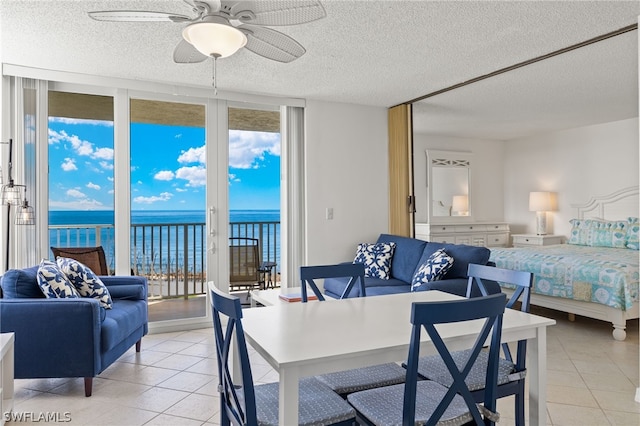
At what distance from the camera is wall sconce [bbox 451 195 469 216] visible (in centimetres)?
734

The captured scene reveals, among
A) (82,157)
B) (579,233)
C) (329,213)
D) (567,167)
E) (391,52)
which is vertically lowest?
(579,233)

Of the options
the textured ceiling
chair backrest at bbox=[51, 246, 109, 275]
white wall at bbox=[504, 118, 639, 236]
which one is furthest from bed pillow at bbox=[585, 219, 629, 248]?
chair backrest at bbox=[51, 246, 109, 275]

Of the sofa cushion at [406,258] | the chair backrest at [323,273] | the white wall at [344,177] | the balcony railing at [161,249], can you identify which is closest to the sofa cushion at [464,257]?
the sofa cushion at [406,258]

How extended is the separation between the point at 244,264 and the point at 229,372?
3800 millimetres

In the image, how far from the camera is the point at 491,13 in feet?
8.80

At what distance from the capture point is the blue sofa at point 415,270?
3479 millimetres

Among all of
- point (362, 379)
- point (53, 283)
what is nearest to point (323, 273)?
point (362, 379)

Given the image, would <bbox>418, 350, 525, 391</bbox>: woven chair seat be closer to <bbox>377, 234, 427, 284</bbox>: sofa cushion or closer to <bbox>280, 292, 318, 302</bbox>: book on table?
<bbox>280, 292, 318, 302</bbox>: book on table

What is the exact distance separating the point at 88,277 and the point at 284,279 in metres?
2.17

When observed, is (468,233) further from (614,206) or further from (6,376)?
(6,376)

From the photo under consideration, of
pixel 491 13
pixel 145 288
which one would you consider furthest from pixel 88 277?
pixel 491 13

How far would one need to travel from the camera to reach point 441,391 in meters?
1.75

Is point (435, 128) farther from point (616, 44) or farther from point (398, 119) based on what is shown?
point (616, 44)

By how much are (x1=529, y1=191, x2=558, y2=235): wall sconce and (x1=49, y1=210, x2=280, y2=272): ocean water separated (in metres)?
5.21
